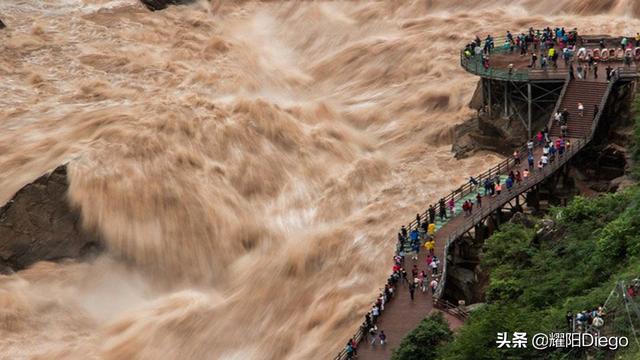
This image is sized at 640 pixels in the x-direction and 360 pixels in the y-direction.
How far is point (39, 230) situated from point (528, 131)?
19349 millimetres

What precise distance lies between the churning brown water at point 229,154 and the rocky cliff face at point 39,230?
1.71 ft

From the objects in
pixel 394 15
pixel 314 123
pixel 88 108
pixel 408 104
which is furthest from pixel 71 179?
pixel 394 15

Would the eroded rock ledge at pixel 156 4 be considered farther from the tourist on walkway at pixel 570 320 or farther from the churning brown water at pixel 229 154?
the tourist on walkway at pixel 570 320

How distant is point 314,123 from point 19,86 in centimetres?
1427

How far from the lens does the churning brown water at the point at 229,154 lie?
4000cm

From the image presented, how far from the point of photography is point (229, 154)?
49500 mm

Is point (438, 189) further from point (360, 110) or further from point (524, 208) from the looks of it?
point (360, 110)

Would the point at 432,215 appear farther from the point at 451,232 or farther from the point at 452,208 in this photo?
the point at 451,232

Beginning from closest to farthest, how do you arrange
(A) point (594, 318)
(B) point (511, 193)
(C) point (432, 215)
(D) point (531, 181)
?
1. (A) point (594, 318)
2. (C) point (432, 215)
3. (B) point (511, 193)
4. (D) point (531, 181)

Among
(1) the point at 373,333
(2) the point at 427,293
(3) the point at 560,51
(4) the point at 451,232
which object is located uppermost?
(3) the point at 560,51

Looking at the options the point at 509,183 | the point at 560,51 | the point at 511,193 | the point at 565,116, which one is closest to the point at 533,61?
the point at 560,51

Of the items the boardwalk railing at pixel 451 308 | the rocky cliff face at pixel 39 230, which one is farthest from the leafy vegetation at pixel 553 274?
the rocky cliff face at pixel 39 230

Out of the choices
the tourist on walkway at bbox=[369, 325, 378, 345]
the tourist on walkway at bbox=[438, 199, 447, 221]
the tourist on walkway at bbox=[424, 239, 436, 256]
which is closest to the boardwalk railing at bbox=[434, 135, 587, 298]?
the tourist on walkway at bbox=[424, 239, 436, 256]

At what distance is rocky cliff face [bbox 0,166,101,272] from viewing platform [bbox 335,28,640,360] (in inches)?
486
